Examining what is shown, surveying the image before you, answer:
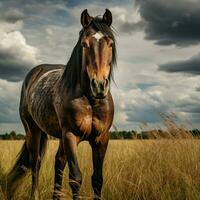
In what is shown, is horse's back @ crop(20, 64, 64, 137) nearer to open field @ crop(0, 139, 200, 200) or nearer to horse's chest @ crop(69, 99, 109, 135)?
horse's chest @ crop(69, 99, 109, 135)

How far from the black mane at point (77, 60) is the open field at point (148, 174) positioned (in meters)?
1.26

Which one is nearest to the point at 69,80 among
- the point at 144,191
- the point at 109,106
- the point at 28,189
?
the point at 109,106

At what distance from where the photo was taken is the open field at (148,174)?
18.5ft

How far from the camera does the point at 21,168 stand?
7312mm

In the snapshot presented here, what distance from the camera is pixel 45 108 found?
5.99m

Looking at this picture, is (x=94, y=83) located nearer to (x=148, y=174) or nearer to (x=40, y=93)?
(x=40, y=93)

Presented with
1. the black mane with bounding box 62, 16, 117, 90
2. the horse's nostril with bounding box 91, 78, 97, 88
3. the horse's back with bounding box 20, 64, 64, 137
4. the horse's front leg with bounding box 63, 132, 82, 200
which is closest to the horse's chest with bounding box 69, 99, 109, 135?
the horse's front leg with bounding box 63, 132, 82, 200

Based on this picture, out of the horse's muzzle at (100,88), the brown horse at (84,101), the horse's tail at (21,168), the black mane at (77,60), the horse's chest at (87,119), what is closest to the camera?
the horse's muzzle at (100,88)

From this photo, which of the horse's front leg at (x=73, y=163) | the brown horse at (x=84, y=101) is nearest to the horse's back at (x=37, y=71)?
the brown horse at (x=84, y=101)

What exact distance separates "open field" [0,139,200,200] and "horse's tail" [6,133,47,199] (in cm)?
12

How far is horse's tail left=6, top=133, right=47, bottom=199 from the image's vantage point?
705 centimetres

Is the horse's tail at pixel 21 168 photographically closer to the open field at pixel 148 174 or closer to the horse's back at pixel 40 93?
the open field at pixel 148 174

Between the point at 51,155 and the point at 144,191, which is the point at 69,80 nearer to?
the point at 144,191

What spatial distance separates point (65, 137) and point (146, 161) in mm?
2241
